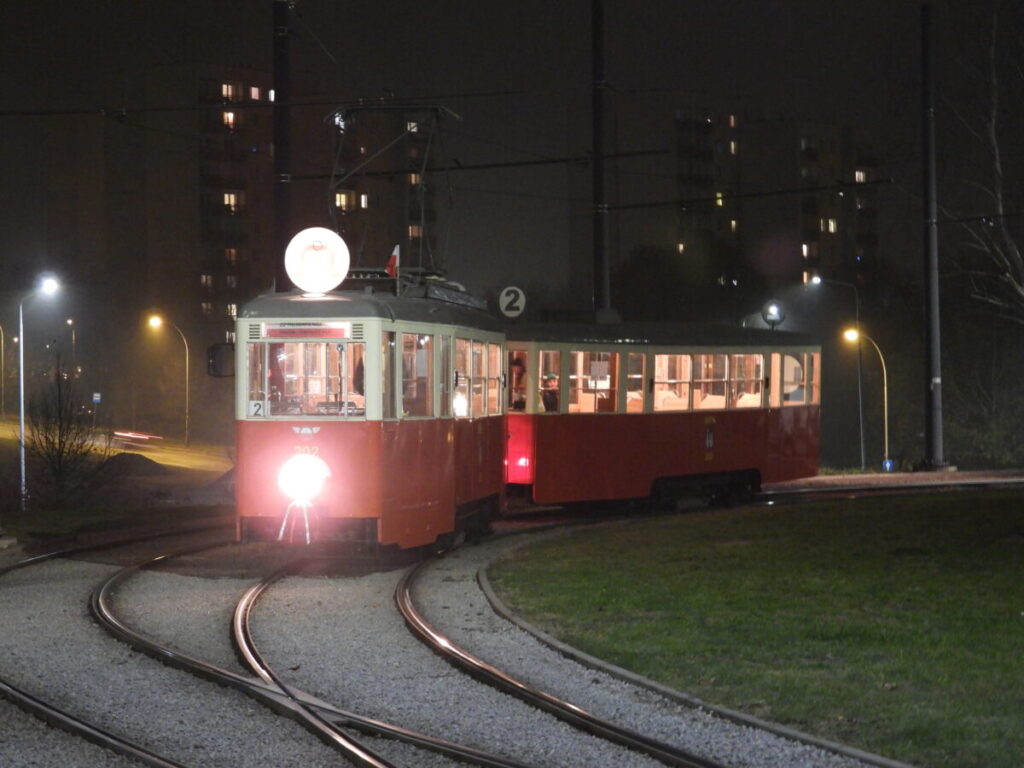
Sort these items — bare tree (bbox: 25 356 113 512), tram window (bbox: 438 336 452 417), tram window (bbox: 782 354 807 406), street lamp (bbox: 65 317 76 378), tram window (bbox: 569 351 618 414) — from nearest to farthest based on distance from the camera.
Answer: tram window (bbox: 438 336 452 417), tram window (bbox: 569 351 618 414), tram window (bbox: 782 354 807 406), bare tree (bbox: 25 356 113 512), street lamp (bbox: 65 317 76 378)

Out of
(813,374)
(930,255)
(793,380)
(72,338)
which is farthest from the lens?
(72,338)

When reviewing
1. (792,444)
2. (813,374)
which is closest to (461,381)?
(792,444)

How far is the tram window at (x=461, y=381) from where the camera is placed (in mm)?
15570

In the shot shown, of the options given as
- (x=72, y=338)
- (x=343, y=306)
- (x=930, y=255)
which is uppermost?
(x=72, y=338)

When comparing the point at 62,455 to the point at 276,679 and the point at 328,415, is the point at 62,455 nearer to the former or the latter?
the point at 328,415

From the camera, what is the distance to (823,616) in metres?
11.2

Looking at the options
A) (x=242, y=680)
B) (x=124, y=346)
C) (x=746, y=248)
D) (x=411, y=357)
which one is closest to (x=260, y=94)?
(x=124, y=346)

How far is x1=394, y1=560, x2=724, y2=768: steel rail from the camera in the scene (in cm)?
699

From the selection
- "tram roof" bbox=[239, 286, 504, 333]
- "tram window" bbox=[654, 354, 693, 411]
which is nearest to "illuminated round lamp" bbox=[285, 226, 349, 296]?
"tram roof" bbox=[239, 286, 504, 333]

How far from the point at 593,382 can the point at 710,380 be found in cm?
250

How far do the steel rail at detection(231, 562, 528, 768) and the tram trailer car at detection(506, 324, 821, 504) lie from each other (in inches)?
242

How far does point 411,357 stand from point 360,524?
1.87m

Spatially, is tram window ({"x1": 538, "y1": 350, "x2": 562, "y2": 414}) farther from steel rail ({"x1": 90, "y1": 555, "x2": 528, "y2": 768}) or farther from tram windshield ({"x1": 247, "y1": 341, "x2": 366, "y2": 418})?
steel rail ({"x1": 90, "y1": 555, "x2": 528, "y2": 768})

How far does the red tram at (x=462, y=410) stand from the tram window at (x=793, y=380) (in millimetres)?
54
